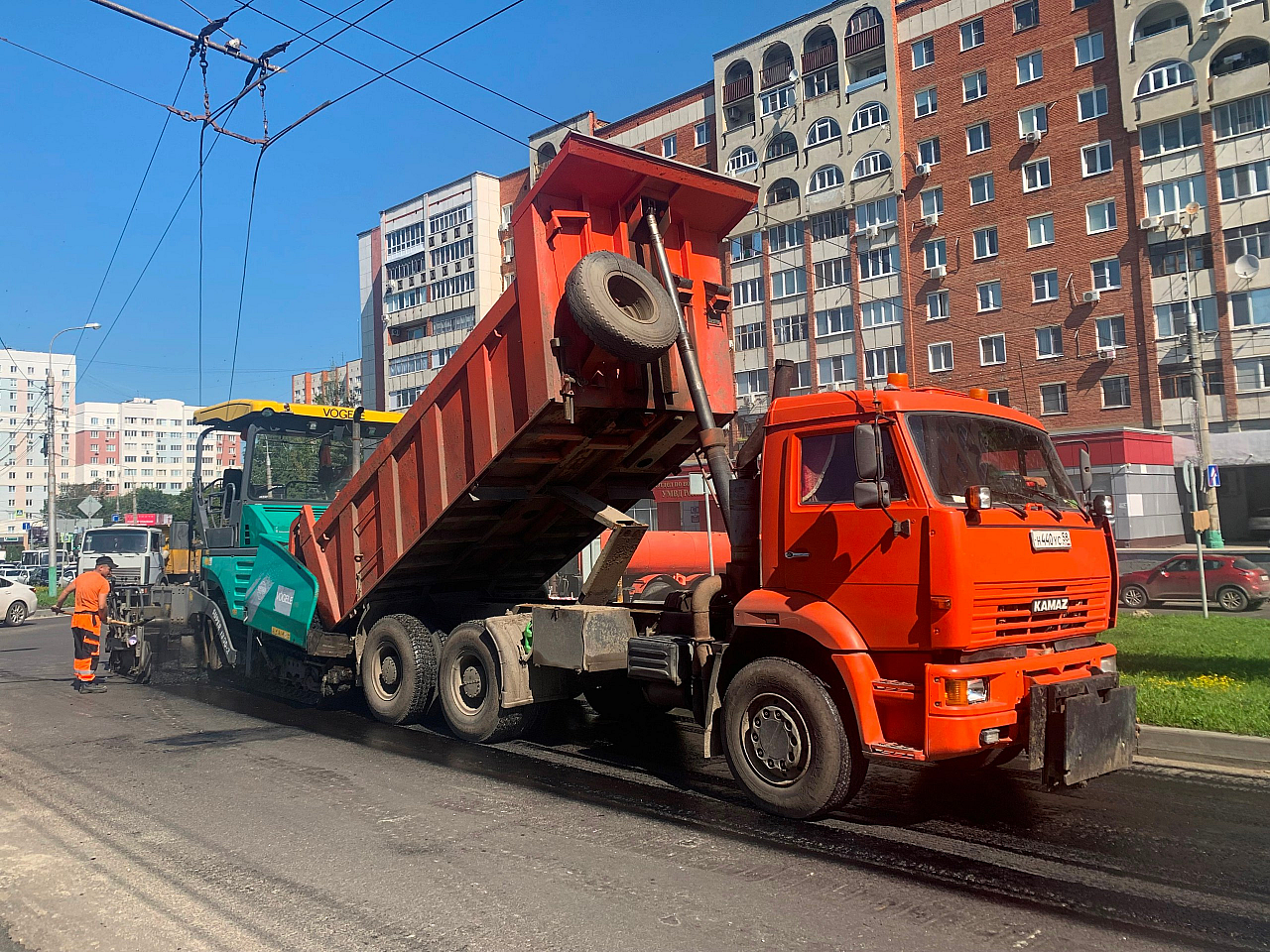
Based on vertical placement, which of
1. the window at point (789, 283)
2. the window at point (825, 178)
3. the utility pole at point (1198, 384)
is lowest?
the utility pole at point (1198, 384)

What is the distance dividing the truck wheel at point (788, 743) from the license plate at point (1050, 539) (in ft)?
4.95

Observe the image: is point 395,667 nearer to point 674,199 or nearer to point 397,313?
point 674,199

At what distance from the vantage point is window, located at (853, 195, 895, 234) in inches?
1642

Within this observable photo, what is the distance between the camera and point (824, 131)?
43594mm

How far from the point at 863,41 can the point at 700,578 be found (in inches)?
1632

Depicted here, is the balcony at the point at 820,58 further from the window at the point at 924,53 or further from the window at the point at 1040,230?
the window at the point at 1040,230

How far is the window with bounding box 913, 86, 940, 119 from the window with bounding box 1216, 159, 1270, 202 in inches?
454

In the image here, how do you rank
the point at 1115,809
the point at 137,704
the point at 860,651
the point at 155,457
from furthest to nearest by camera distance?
the point at 155,457 < the point at 137,704 < the point at 1115,809 < the point at 860,651

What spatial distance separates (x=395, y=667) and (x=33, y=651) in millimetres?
12659

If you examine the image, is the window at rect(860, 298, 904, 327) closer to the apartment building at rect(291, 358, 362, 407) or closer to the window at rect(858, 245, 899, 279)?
the window at rect(858, 245, 899, 279)

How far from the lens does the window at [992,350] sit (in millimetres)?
39625

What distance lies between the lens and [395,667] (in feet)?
30.6

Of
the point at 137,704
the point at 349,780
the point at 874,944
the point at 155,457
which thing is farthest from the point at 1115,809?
the point at 155,457

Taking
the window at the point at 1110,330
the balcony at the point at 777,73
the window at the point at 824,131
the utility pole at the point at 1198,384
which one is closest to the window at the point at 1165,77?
the utility pole at the point at 1198,384
